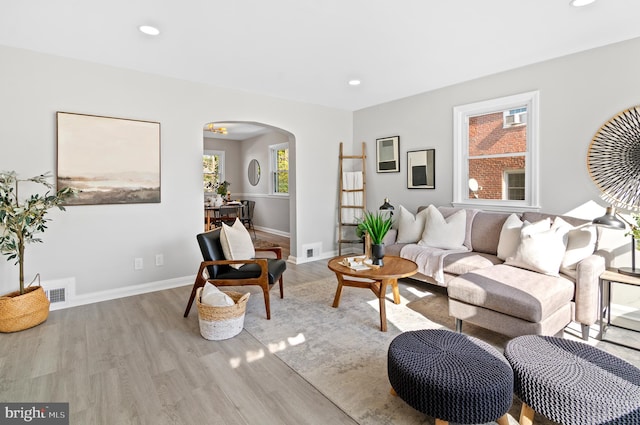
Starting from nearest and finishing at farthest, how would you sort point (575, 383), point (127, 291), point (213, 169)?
point (575, 383), point (127, 291), point (213, 169)

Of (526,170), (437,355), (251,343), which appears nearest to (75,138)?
(251,343)

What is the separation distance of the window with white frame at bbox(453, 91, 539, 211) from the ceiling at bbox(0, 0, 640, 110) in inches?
19.0

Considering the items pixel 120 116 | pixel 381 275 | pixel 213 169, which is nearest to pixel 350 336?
pixel 381 275

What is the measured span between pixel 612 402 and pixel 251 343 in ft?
7.27

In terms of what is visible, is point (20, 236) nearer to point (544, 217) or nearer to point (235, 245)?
point (235, 245)

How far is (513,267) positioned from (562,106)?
1.83m

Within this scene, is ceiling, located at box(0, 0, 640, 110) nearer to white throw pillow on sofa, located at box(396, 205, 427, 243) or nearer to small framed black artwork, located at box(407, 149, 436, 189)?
small framed black artwork, located at box(407, 149, 436, 189)

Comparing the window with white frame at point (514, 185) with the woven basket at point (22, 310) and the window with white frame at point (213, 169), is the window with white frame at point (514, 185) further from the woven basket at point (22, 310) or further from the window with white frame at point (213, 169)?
the window with white frame at point (213, 169)

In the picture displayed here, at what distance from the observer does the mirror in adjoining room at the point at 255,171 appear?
26.5ft

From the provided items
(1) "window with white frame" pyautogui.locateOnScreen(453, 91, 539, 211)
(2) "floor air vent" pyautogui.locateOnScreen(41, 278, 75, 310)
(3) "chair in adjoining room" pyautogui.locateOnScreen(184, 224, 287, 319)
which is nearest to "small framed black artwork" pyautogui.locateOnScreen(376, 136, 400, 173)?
(1) "window with white frame" pyautogui.locateOnScreen(453, 91, 539, 211)

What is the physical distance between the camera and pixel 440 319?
10.4 feet

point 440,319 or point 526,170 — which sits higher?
point 526,170

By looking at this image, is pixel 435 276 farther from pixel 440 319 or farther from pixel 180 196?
pixel 180 196

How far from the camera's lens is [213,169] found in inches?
367
